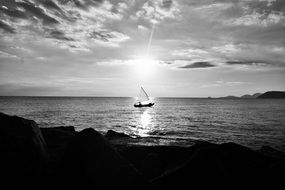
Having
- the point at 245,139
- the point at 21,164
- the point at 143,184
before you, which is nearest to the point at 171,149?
the point at 143,184

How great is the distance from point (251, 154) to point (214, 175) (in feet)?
12.7

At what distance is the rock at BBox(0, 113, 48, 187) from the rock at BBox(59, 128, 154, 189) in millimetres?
1224

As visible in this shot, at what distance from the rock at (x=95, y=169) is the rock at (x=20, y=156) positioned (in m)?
1.22

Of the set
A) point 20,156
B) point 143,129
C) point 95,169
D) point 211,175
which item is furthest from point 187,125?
point 95,169

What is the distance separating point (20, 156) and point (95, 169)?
262 centimetres

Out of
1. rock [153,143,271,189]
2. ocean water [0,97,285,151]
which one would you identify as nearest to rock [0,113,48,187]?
rock [153,143,271,189]

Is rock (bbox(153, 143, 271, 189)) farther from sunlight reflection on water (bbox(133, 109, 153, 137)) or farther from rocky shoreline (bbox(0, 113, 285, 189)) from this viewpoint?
sunlight reflection on water (bbox(133, 109, 153, 137))

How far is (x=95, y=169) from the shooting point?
5887 mm

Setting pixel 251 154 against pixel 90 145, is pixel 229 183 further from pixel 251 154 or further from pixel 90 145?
pixel 90 145

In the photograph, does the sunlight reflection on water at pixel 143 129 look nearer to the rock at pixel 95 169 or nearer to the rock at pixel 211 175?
the rock at pixel 211 175

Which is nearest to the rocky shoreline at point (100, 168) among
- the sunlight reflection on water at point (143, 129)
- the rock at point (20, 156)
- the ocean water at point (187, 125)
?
the rock at point (20, 156)

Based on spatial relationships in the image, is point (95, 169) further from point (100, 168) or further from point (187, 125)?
point (187, 125)

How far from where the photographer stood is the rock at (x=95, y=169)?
5.68 m

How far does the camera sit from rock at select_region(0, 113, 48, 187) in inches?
248
